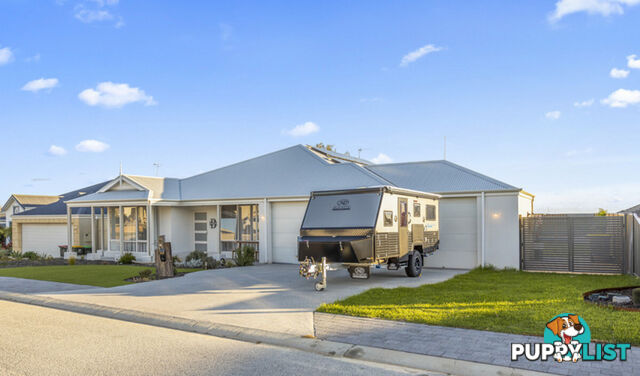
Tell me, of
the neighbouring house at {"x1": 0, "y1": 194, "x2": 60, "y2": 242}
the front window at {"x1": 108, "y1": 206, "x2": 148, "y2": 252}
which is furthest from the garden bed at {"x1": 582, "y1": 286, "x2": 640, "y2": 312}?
the neighbouring house at {"x1": 0, "y1": 194, "x2": 60, "y2": 242}

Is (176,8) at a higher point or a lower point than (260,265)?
higher

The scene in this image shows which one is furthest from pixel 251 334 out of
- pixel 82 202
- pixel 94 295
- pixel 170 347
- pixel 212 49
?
pixel 82 202

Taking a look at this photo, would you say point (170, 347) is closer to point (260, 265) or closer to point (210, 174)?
point (260, 265)

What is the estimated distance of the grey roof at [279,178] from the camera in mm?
18516

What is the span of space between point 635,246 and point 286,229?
11.9 metres

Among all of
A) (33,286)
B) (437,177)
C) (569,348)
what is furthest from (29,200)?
(569,348)

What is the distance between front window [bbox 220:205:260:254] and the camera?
20.8 meters

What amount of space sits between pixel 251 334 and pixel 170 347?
1.25 meters

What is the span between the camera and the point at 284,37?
16.2 metres

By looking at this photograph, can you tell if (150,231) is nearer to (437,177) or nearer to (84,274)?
(84,274)

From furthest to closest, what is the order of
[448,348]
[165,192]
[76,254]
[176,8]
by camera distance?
[76,254], [165,192], [176,8], [448,348]

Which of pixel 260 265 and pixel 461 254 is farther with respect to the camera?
pixel 260 265

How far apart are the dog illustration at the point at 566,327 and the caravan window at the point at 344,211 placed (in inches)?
210

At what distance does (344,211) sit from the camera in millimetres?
12547
